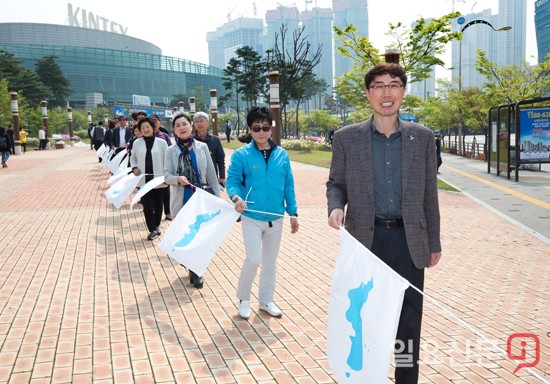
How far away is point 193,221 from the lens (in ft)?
15.8

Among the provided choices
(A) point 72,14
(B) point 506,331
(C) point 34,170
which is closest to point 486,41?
(A) point 72,14

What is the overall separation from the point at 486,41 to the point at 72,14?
119964mm

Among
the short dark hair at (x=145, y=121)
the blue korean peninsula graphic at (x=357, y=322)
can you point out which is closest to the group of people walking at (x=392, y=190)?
the blue korean peninsula graphic at (x=357, y=322)

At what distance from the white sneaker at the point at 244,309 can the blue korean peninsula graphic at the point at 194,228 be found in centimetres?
77

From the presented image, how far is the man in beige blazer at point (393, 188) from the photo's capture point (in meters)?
2.79

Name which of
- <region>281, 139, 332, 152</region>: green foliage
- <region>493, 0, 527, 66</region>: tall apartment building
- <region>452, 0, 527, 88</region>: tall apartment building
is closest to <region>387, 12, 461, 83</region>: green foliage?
<region>281, 139, 332, 152</region>: green foliage

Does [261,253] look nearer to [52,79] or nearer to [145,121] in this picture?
[145,121]

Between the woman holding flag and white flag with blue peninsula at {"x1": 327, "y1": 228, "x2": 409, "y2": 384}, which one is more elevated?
the woman holding flag

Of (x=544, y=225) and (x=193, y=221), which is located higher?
(x=193, y=221)

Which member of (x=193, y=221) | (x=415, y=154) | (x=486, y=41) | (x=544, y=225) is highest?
(x=486, y=41)

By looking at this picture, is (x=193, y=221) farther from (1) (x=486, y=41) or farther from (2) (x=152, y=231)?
(1) (x=486, y=41)

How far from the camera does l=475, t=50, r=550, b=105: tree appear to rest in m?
24.8

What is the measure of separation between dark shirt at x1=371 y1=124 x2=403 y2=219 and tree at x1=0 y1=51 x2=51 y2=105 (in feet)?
211

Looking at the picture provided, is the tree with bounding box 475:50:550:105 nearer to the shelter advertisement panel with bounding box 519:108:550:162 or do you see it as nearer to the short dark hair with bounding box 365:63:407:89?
the shelter advertisement panel with bounding box 519:108:550:162
